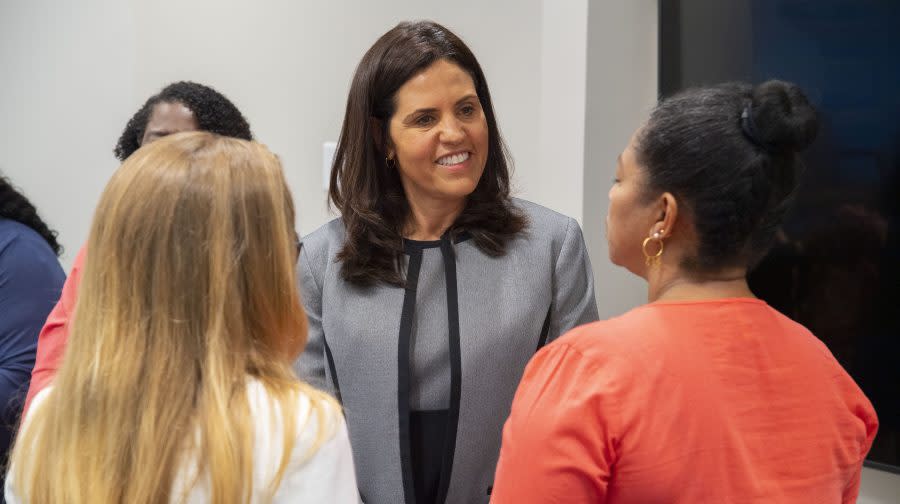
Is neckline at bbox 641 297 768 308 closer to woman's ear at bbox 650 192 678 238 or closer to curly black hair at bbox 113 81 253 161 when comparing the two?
woman's ear at bbox 650 192 678 238

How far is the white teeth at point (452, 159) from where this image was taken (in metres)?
1.62

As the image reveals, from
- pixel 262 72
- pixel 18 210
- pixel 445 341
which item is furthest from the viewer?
pixel 262 72

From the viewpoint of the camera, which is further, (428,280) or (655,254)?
(428,280)

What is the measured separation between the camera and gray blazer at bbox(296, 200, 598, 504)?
153cm

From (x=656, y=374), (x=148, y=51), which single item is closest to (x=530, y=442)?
(x=656, y=374)

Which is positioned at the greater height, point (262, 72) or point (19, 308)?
point (262, 72)

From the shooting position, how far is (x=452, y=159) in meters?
1.62

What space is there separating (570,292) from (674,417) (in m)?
0.65

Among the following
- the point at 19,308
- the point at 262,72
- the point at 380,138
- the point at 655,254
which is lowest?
the point at 19,308

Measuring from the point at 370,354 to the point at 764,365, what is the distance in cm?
72

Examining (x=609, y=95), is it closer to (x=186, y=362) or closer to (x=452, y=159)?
(x=452, y=159)

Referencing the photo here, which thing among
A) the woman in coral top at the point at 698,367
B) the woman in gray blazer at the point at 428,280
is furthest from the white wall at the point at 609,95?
the woman in coral top at the point at 698,367

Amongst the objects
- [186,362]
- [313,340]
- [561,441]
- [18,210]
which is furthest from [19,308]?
[561,441]

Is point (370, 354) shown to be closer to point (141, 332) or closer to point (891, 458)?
point (141, 332)
